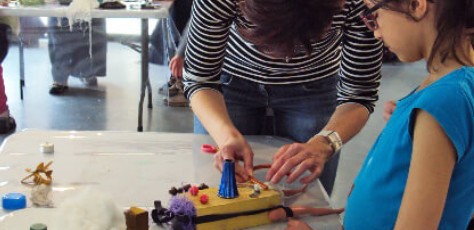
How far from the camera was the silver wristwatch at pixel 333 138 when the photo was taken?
110 cm

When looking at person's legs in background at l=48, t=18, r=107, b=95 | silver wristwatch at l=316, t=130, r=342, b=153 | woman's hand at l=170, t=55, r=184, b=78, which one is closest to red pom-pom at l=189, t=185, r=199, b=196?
silver wristwatch at l=316, t=130, r=342, b=153

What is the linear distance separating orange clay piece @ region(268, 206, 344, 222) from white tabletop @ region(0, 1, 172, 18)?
2.15 m

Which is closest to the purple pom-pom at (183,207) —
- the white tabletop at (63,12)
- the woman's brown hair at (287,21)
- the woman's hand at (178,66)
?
the woman's brown hair at (287,21)

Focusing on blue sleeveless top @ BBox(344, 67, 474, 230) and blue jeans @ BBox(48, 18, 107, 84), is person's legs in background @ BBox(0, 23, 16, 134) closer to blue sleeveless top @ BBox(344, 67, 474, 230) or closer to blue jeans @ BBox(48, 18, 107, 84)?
blue jeans @ BBox(48, 18, 107, 84)

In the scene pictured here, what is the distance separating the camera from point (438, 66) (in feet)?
2.59

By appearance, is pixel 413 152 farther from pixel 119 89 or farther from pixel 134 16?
pixel 119 89

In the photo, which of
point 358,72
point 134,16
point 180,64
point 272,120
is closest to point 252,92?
point 272,120

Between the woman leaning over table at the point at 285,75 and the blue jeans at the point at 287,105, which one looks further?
the blue jeans at the point at 287,105

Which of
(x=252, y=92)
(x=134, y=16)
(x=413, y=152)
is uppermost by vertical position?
(x=413, y=152)

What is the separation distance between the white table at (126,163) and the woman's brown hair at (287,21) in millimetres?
226

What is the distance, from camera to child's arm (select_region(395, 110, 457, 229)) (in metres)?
0.70

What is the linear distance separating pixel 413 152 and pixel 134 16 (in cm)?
235

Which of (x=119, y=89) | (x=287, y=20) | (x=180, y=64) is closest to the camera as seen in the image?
(x=287, y=20)

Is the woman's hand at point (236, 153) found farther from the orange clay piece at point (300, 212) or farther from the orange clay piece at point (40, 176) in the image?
the orange clay piece at point (40, 176)
